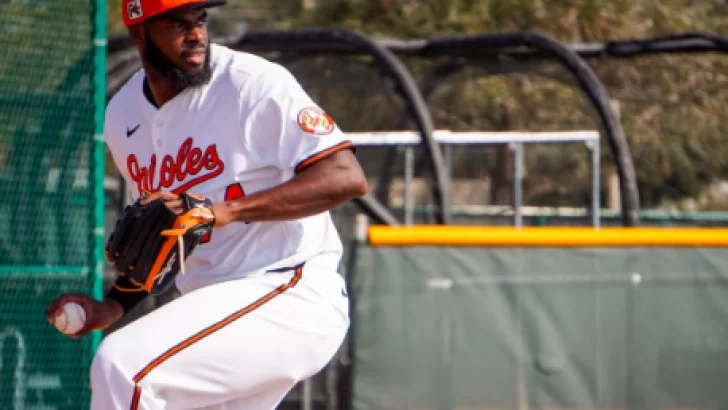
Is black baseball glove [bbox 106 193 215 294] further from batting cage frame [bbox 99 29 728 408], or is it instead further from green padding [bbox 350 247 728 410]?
batting cage frame [bbox 99 29 728 408]

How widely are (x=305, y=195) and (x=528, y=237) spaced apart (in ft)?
10.5

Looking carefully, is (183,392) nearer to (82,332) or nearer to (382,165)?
(82,332)

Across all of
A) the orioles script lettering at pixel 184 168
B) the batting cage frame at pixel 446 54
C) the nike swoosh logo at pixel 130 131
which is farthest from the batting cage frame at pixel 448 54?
the orioles script lettering at pixel 184 168

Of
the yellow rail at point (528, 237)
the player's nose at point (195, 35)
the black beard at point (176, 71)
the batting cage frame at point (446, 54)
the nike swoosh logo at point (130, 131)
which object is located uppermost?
the player's nose at point (195, 35)

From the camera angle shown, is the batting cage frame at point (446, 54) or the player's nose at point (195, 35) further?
the batting cage frame at point (446, 54)

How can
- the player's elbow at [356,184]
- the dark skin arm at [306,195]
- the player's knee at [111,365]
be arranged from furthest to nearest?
1. the player's elbow at [356,184]
2. the dark skin arm at [306,195]
3. the player's knee at [111,365]

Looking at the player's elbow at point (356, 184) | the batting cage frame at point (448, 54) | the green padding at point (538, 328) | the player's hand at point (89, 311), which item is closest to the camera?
the player's elbow at point (356, 184)

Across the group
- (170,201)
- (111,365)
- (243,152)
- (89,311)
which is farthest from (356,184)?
(89,311)

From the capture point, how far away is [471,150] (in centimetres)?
1327

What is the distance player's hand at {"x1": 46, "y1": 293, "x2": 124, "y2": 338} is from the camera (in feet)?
10.1

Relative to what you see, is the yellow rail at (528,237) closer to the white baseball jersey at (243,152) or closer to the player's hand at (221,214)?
the white baseball jersey at (243,152)

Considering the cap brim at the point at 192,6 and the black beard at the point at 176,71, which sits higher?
the cap brim at the point at 192,6

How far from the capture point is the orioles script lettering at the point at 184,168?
2.98 meters

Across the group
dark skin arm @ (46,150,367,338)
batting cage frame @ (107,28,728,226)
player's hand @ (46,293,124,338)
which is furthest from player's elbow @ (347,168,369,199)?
batting cage frame @ (107,28,728,226)
